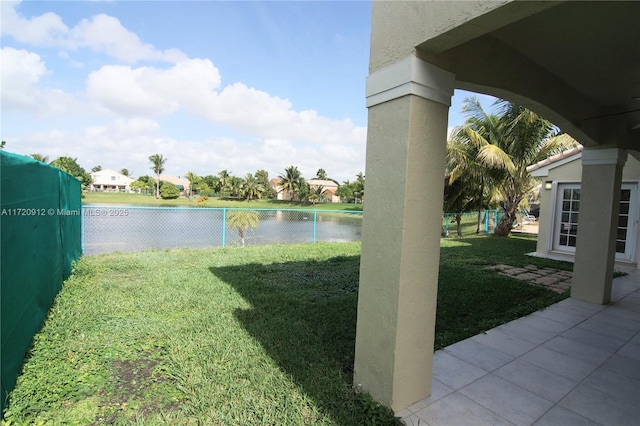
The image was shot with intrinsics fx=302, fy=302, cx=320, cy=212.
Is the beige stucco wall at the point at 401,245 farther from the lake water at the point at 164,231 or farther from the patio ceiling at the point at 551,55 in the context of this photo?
the lake water at the point at 164,231

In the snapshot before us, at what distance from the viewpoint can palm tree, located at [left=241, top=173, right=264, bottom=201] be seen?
171 ft

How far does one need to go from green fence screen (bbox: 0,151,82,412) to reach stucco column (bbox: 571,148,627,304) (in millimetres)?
6493

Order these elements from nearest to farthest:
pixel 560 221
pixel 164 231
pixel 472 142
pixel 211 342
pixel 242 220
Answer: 1. pixel 211 342
2. pixel 560 221
3. pixel 242 220
4. pixel 164 231
5. pixel 472 142

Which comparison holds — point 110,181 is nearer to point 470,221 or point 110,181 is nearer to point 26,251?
point 470,221

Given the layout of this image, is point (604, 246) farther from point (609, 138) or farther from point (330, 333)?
point (330, 333)

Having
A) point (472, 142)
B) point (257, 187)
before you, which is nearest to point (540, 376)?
point (472, 142)

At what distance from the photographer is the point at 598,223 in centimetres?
433

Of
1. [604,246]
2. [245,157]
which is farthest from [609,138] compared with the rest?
[245,157]

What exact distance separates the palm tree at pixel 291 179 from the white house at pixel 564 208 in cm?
4732

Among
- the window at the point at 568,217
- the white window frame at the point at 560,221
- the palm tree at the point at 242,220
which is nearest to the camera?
the white window frame at the point at 560,221

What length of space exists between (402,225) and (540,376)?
76.8 inches

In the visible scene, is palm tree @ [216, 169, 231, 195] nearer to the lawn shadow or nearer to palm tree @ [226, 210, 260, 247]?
palm tree @ [226, 210, 260, 247]

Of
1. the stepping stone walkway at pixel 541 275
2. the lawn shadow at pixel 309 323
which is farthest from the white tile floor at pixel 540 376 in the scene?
the stepping stone walkway at pixel 541 275

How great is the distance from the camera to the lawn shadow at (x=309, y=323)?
2.21 meters
